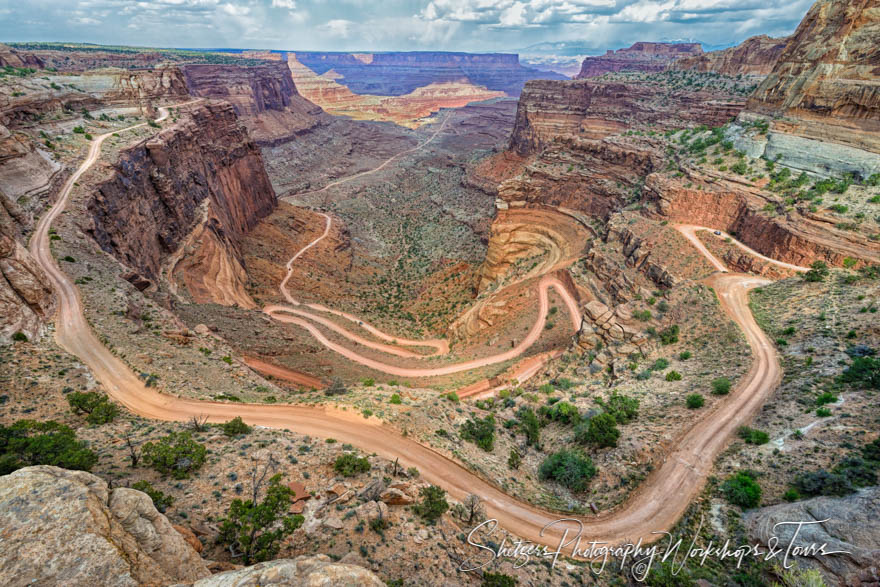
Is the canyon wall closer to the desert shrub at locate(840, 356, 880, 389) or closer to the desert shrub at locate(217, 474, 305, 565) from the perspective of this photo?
the desert shrub at locate(840, 356, 880, 389)

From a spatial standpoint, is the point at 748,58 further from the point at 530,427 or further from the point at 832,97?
the point at 530,427

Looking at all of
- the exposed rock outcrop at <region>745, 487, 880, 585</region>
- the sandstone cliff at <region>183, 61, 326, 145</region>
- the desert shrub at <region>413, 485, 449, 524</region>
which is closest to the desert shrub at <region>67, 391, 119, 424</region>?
the desert shrub at <region>413, 485, 449, 524</region>

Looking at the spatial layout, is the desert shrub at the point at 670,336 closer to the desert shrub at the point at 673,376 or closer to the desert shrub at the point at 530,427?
the desert shrub at the point at 673,376

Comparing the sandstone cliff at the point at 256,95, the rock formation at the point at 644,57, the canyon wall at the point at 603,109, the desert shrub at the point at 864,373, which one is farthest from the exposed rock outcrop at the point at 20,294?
the rock formation at the point at 644,57

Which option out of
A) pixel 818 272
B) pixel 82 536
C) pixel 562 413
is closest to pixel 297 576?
pixel 82 536

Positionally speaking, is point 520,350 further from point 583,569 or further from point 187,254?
point 187,254
